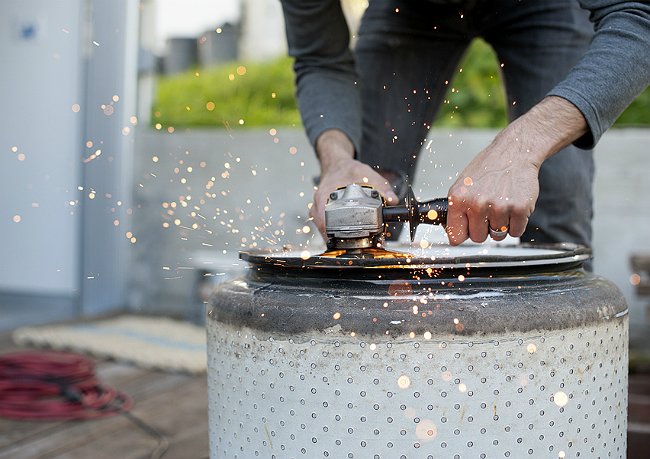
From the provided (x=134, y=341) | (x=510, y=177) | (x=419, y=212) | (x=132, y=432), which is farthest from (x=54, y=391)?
(x=510, y=177)

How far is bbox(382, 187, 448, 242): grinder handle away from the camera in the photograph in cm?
118

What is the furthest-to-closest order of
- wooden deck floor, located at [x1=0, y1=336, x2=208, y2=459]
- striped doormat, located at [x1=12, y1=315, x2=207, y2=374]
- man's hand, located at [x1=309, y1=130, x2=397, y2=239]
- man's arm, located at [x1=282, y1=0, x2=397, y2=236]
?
1. striped doormat, located at [x1=12, y1=315, x2=207, y2=374]
2. wooden deck floor, located at [x1=0, y1=336, x2=208, y2=459]
3. man's arm, located at [x1=282, y1=0, x2=397, y2=236]
4. man's hand, located at [x1=309, y1=130, x2=397, y2=239]

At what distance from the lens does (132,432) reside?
91.4 inches

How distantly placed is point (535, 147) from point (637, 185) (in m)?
2.52

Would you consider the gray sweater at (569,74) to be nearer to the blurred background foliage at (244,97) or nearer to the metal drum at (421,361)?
the metal drum at (421,361)

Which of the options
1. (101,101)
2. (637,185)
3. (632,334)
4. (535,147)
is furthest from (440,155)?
(535,147)

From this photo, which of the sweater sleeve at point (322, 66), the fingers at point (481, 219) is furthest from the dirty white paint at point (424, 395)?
the sweater sleeve at point (322, 66)

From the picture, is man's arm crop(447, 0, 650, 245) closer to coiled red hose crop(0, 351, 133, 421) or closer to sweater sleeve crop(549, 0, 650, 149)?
sweater sleeve crop(549, 0, 650, 149)

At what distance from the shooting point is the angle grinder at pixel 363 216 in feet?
3.87

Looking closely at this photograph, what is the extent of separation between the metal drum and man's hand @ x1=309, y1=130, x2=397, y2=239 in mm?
278

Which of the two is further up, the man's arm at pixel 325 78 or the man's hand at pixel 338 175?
the man's arm at pixel 325 78

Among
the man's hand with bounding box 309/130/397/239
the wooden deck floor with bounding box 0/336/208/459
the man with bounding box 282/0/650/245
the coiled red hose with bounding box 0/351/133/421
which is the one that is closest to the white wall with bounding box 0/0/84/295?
the coiled red hose with bounding box 0/351/133/421

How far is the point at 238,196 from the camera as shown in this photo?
4.09m

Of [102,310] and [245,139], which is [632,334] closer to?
[245,139]
